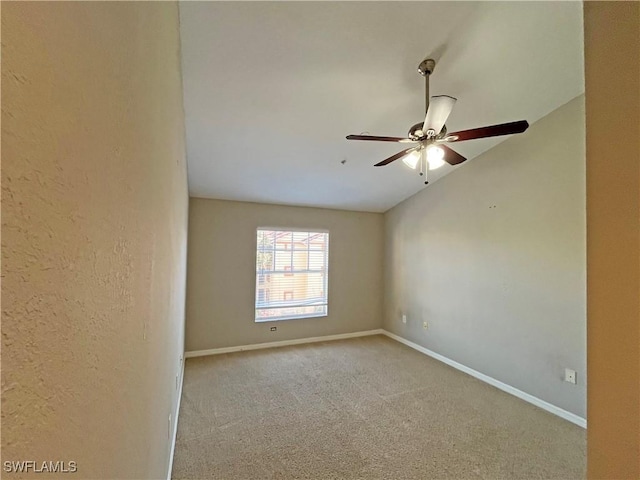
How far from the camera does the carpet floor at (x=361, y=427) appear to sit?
2.09m

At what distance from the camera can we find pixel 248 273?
4527 mm

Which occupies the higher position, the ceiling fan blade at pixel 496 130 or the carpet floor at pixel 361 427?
the ceiling fan blade at pixel 496 130

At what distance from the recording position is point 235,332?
441cm

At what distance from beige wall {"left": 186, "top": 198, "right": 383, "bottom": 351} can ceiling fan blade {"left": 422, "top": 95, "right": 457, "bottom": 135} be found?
313cm

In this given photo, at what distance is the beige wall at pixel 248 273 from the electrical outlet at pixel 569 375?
2963 millimetres

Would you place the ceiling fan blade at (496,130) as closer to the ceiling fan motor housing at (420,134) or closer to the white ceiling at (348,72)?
the ceiling fan motor housing at (420,134)

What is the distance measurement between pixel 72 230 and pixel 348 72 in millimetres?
2168

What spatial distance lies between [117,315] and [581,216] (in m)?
3.56

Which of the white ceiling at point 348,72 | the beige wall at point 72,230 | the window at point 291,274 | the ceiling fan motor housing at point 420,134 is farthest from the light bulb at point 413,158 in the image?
the window at point 291,274

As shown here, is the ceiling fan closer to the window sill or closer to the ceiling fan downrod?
the ceiling fan downrod

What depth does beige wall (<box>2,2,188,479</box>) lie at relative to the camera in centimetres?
28

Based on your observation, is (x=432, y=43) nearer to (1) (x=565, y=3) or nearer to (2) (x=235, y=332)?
(1) (x=565, y=3)

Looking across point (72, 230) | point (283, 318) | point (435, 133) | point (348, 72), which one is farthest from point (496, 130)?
point (283, 318)

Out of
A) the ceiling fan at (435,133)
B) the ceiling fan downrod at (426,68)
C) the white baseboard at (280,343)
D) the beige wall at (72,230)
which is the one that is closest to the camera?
the beige wall at (72,230)
